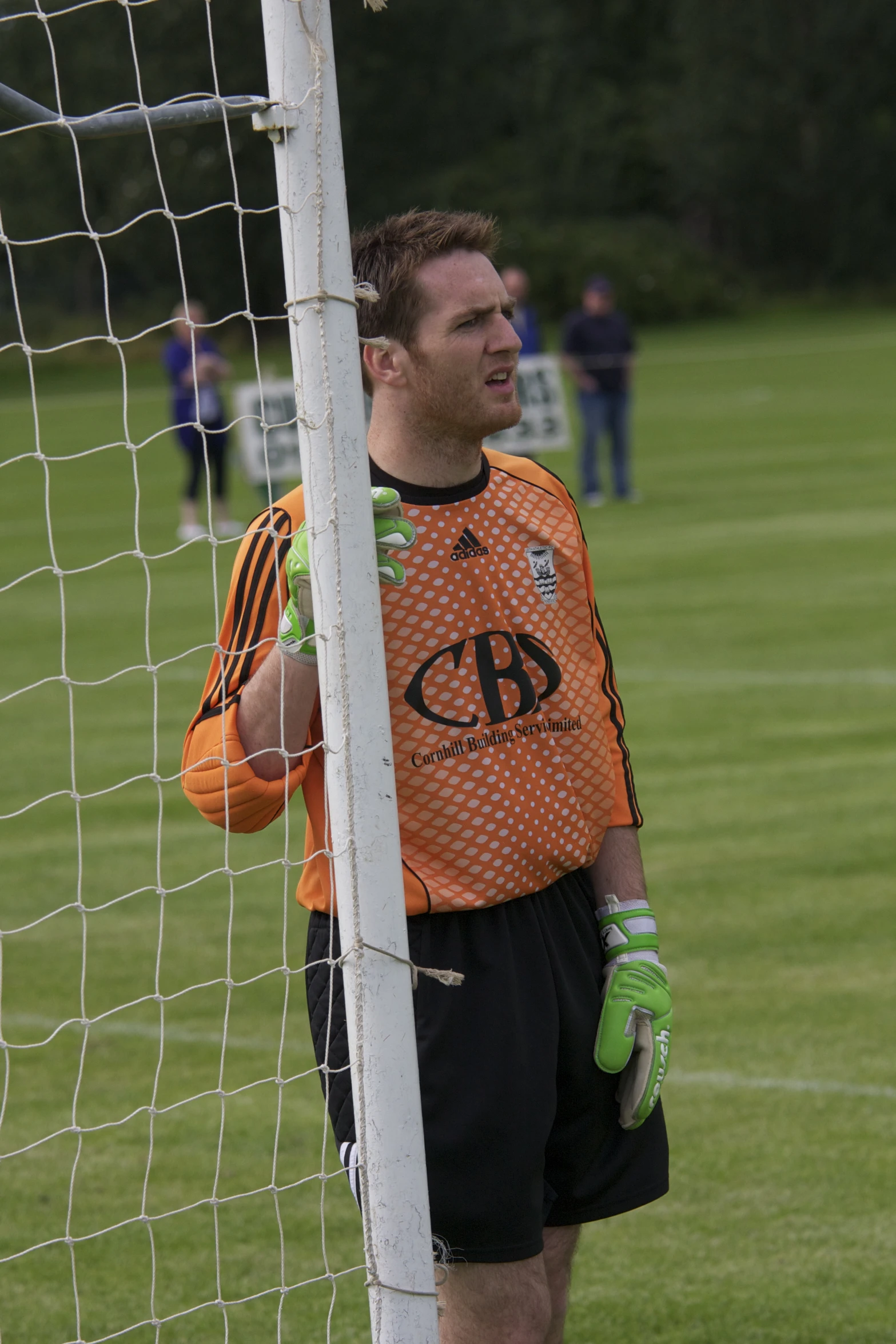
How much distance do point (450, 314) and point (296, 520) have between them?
43 cm

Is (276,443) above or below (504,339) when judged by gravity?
below

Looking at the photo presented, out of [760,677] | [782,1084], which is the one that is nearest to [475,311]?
[782,1084]

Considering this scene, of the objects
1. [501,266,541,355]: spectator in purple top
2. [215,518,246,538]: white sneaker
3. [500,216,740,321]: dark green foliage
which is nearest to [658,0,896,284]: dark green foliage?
[500,216,740,321]: dark green foliage

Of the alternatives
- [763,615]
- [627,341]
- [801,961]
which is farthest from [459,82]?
[801,961]

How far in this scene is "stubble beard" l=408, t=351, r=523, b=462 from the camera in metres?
3.02

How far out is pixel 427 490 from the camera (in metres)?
3.08

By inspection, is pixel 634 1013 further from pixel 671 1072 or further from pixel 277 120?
pixel 671 1072

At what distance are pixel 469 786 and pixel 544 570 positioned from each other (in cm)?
43

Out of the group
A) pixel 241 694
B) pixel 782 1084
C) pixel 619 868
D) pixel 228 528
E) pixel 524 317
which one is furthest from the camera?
Answer: pixel 524 317

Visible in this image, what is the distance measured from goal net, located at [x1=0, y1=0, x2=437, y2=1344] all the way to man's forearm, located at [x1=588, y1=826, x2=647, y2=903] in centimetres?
62

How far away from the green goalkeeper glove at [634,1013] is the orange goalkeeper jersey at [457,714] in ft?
0.50

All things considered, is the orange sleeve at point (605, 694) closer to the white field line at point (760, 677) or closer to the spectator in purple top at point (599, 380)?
the white field line at point (760, 677)

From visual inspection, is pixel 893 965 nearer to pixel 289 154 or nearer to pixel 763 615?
pixel 289 154

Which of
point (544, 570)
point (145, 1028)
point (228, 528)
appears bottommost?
point (228, 528)
